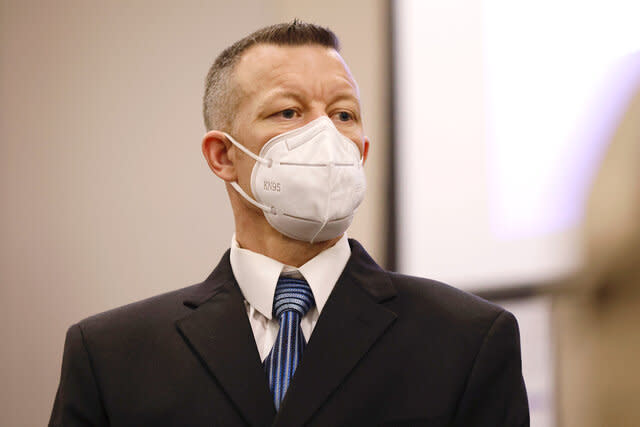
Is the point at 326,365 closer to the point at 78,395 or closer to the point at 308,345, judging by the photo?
the point at 308,345

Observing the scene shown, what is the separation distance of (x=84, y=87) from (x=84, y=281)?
0.72 m

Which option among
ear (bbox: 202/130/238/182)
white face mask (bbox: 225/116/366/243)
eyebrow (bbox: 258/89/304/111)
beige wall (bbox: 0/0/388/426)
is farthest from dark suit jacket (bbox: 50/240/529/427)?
beige wall (bbox: 0/0/388/426)

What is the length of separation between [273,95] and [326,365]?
0.61 m

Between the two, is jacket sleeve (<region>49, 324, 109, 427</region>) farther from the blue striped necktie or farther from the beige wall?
the beige wall

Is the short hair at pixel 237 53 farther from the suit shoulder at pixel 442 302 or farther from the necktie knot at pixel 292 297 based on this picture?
the suit shoulder at pixel 442 302

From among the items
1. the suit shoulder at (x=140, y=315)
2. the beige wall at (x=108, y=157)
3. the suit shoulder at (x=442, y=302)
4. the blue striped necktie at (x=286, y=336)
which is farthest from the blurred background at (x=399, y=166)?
the blue striped necktie at (x=286, y=336)

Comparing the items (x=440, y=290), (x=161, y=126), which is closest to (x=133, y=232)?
(x=161, y=126)

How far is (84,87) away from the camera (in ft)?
9.17

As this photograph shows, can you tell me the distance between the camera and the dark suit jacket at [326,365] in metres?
1.52

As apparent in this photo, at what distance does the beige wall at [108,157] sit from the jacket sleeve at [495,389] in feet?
3.87

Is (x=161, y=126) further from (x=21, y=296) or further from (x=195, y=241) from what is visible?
(x=21, y=296)

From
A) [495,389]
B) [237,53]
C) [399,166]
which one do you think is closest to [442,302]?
[495,389]

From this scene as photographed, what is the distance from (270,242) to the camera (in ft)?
5.62

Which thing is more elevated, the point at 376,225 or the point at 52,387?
the point at 376,225
